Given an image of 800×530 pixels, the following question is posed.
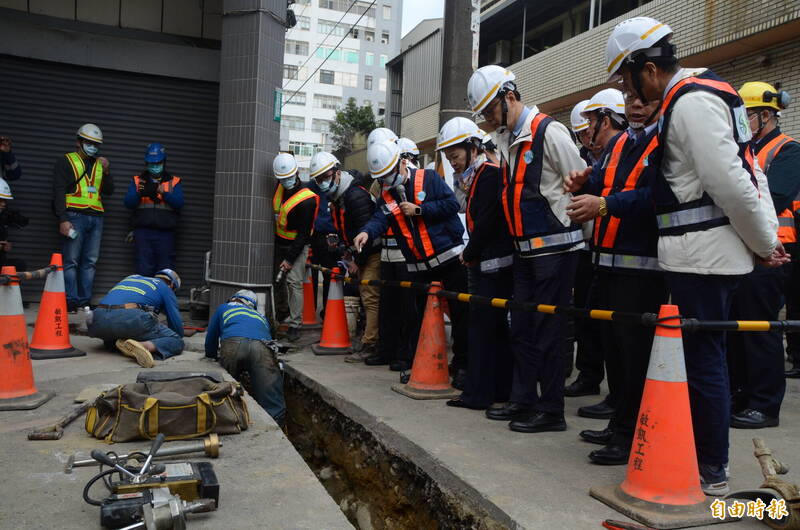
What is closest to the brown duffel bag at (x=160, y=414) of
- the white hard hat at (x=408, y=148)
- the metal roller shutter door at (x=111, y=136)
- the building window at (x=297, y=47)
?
the white hard hat at (x=408, y=148)

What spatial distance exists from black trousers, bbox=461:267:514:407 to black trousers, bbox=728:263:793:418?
4.99 ft

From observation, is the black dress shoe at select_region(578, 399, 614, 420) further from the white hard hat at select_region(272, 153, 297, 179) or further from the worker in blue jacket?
the white hard hat at select_region(272, 153, 297, 179)

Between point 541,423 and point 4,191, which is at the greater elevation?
point 4,191

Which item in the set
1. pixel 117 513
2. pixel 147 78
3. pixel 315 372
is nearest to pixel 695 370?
pixel 117 513

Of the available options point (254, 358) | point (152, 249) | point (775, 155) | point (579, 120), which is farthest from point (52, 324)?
point (775, 155)

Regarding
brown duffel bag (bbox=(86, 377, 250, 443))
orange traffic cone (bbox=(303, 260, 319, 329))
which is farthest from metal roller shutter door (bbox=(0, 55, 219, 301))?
brown duffel bag (bbox=(86, 377, 250, 443))

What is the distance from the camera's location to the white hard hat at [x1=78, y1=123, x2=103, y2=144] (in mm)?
8375

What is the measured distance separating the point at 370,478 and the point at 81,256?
18.6 ft

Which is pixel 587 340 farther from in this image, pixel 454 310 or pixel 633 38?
pixel 633 38

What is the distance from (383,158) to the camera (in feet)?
19.5

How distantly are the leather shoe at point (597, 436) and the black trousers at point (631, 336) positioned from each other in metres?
0.15

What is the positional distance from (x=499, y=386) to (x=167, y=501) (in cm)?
291

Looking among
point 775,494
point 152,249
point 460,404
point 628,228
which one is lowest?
point 460,404

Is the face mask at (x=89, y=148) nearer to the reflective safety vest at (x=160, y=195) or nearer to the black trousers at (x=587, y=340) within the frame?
the reflective safety vest at (x=160, y=195)
